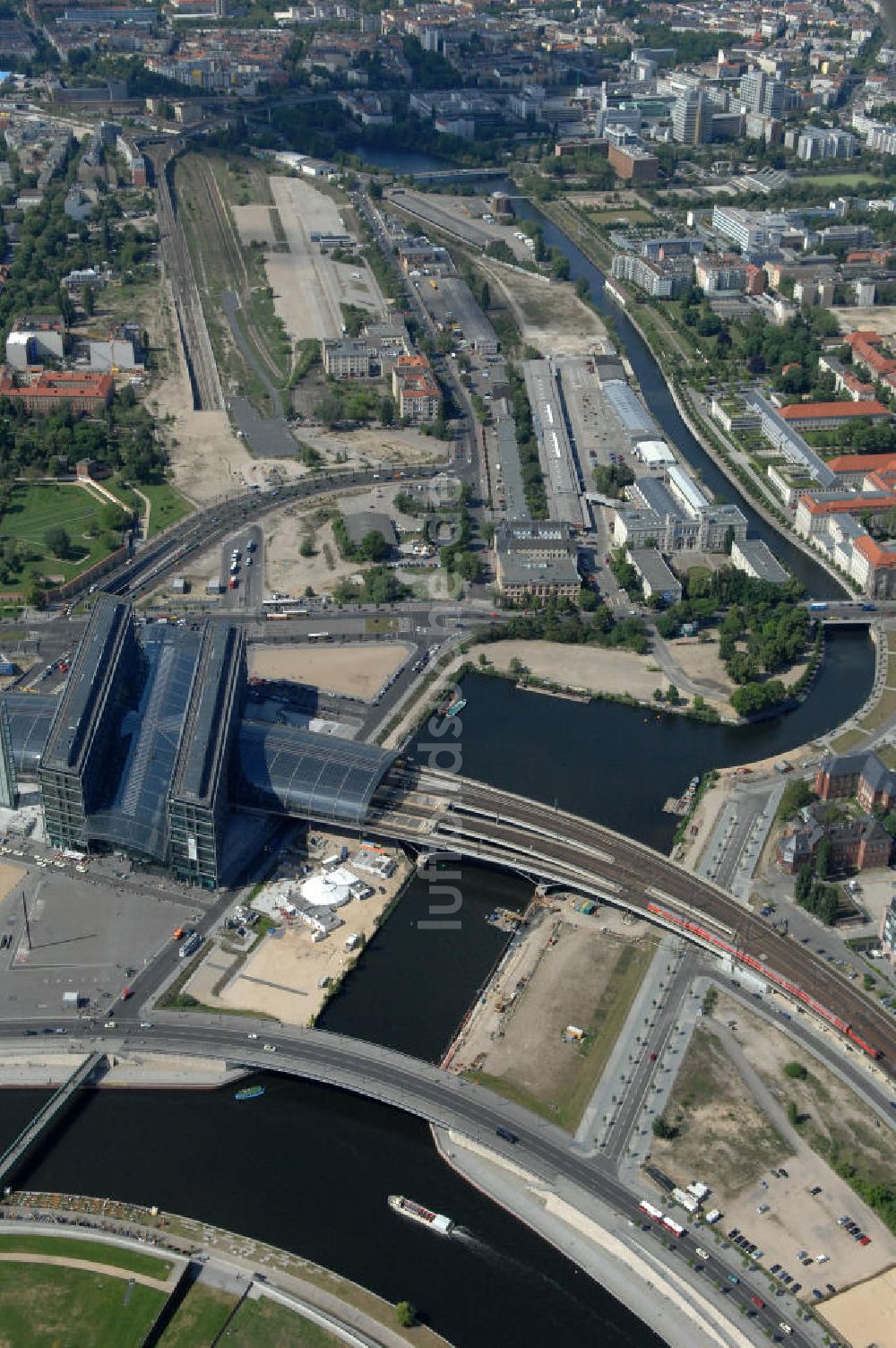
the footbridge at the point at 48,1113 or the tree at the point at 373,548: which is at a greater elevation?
the tree at the point at 373,548

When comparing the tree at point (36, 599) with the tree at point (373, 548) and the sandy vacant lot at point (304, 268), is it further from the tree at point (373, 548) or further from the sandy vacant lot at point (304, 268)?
the sandy vacant lot at point (304, 268)

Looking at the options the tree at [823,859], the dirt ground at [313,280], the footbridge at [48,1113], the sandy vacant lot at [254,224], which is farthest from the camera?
the sandy vacant lot at [254,224]

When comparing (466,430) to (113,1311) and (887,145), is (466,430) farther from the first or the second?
(887,145)

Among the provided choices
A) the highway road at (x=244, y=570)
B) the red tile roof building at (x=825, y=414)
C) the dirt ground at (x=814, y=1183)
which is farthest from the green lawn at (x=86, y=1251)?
the red tile roof building at (x=825, y=414)

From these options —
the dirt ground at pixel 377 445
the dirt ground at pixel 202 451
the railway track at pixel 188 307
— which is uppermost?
the railway track at pixel 188 307

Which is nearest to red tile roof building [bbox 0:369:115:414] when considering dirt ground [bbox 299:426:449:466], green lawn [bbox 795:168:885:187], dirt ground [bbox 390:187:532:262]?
dirt ground [bbox 299:426:449:466]

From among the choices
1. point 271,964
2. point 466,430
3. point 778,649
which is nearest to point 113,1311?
point 271,964
